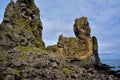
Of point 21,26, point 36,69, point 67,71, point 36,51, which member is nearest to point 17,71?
point 36,69

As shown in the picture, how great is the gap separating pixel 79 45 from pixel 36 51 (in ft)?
300

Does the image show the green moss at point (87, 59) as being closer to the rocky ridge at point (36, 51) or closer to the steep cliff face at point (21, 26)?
the rocky ridge at point (36, 51)

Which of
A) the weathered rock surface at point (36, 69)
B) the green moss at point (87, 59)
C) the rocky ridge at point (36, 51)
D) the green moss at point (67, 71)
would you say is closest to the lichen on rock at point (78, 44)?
the rocky ridge at point (36, 51)

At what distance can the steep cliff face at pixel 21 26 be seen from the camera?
338ft

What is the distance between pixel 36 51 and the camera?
8256cm

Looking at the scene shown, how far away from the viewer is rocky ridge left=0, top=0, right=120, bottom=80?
65.4m

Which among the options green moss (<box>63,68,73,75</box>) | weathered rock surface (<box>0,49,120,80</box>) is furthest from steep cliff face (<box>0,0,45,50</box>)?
green moss (<box>63,68,73,75</box>)

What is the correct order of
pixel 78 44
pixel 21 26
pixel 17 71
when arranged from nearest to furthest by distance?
pixel 17 71 → pixel 21 26 → pixel 78 44

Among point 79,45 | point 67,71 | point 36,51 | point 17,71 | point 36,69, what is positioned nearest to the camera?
point 36,69

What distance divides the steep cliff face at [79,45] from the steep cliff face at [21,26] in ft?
113

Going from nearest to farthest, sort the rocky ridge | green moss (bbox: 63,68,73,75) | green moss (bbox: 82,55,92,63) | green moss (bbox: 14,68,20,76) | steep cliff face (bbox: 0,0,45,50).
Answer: green moss (bbox: 14,68,20,76) < the rocky ridge < green moss (bbox: 63,68,73,75) < steep cliff face (bbox: 0,0,45,50) < green moss (bbox: 82,55,92,63)

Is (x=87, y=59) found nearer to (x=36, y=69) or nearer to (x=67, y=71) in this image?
(x=67, y=71)

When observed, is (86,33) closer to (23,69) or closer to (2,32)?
(2,32)

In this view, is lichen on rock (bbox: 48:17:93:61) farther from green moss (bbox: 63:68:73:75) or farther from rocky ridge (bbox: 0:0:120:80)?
green moss (bbox: 63:68:73:75)
